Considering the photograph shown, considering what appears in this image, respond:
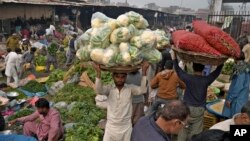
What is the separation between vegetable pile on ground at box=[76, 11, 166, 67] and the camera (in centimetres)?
378

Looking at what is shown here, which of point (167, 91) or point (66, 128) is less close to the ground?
point (167, 91)

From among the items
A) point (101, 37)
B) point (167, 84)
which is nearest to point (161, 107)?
point (101, 37)

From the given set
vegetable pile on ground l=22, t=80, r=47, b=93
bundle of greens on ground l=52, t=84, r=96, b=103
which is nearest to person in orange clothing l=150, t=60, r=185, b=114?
bundle of greens on ground l=52, t=84, r=96, b=103

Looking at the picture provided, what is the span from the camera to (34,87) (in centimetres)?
866

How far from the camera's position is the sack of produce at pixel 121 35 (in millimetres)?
3787

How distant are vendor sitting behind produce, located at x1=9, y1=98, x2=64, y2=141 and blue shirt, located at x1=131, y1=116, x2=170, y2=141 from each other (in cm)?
225

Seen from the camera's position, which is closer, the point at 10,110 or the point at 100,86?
the point at 100,86

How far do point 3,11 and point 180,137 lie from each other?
12.1 metres

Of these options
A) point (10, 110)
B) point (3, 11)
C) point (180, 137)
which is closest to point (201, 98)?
point (180, 137)

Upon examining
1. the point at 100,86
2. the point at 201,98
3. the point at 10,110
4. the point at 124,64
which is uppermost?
the point at 124,64

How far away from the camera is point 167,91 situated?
539cm

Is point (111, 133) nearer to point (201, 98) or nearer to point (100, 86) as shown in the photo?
point (100, 86)

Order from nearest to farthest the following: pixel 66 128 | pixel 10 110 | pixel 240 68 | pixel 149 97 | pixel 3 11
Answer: pixel 240 68
pixel 66 128
pixel 149 97
pixel 10 110
pixel 3 11

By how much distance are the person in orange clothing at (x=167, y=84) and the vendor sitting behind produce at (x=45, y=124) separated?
1623 millimetres
